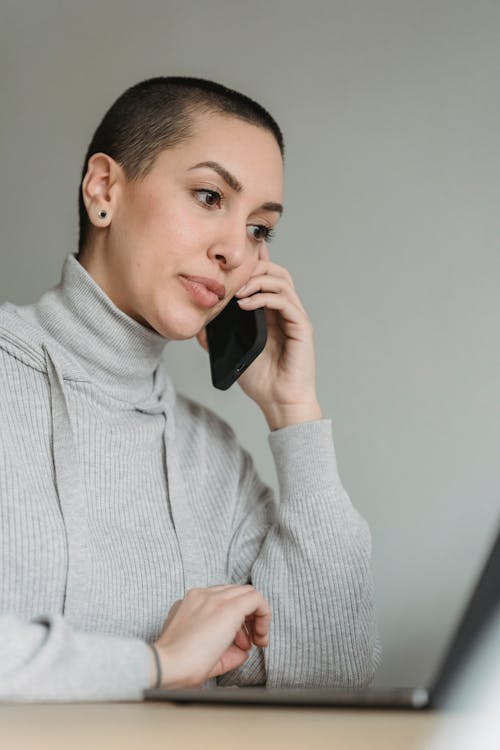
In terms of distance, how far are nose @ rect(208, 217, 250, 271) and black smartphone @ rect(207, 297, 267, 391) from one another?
0.15 metres

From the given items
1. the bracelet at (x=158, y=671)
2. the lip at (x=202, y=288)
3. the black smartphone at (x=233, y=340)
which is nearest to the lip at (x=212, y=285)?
the lip at (x=202, y=288)

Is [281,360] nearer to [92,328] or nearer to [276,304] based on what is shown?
[276,304]

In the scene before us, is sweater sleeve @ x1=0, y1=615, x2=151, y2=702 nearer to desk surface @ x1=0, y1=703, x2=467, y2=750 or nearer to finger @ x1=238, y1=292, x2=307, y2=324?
desk surface @ x1=0, y1=703, x2=467, y2=750

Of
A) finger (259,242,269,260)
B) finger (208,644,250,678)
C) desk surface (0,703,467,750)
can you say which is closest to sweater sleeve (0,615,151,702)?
desk surface (0,703,467,750)

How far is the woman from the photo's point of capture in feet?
4.23

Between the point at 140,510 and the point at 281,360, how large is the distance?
0.40 metres

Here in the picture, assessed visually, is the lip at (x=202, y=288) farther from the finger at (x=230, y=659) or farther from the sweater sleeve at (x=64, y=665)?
the sweater sleeve at (x=64, y=665)

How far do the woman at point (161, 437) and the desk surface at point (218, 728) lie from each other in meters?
0.52

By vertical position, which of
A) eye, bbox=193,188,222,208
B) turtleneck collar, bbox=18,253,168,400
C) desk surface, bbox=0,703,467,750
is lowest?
desk surface, bbox=0,703,467,750

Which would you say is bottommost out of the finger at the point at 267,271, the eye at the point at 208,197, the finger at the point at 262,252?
the finger at the point at 267,271

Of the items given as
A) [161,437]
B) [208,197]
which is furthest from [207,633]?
[208,197]

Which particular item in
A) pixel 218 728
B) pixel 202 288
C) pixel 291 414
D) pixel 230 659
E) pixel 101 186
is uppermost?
pixel 101 186

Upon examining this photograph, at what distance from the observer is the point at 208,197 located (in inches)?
56.0

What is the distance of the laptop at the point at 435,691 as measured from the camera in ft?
2.11
